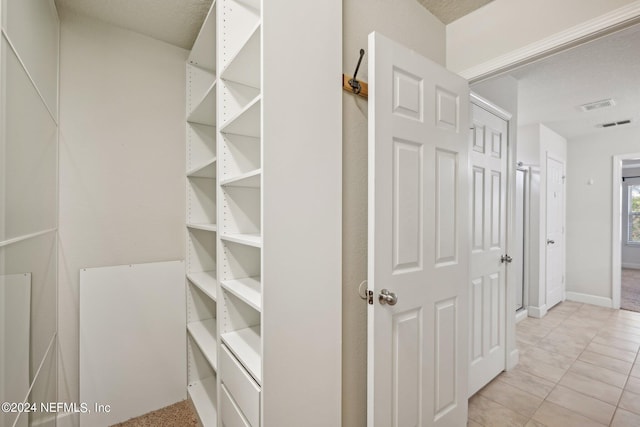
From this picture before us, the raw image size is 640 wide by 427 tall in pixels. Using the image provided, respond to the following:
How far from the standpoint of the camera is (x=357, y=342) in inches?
53.6

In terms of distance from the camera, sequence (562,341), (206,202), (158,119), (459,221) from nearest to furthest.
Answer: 1. (459,221)
2. (158,119)
3. (206,202)
4. (562,341)

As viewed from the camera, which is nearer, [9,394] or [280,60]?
[9,394]

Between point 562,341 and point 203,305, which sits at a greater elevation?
point 203,305

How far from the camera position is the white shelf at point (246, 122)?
1.14 m

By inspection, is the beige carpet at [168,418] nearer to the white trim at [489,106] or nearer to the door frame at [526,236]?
the white trim at [489,106]

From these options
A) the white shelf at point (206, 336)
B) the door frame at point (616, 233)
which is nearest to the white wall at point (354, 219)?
the white shelf at point (206, 336)

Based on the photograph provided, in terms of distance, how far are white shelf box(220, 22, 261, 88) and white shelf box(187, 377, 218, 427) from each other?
5.73ft

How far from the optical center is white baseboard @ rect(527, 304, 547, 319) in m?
3.73

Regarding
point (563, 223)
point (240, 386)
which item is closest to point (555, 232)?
point (563, 223)

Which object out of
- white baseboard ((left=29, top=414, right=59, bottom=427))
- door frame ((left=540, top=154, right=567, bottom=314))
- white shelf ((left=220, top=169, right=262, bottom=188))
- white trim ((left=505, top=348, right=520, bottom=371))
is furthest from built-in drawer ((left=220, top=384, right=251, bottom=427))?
door frame ((left=540, top=154, right=567, bottom=314))

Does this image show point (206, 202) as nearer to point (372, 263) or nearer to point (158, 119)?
point (158, 119)

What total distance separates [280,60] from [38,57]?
1153 mm

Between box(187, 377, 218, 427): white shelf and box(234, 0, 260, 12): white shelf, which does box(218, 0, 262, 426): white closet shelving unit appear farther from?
box(187, 377, 218, 427): white shelf

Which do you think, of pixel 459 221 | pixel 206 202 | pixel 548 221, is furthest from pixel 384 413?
pixel 548 221
